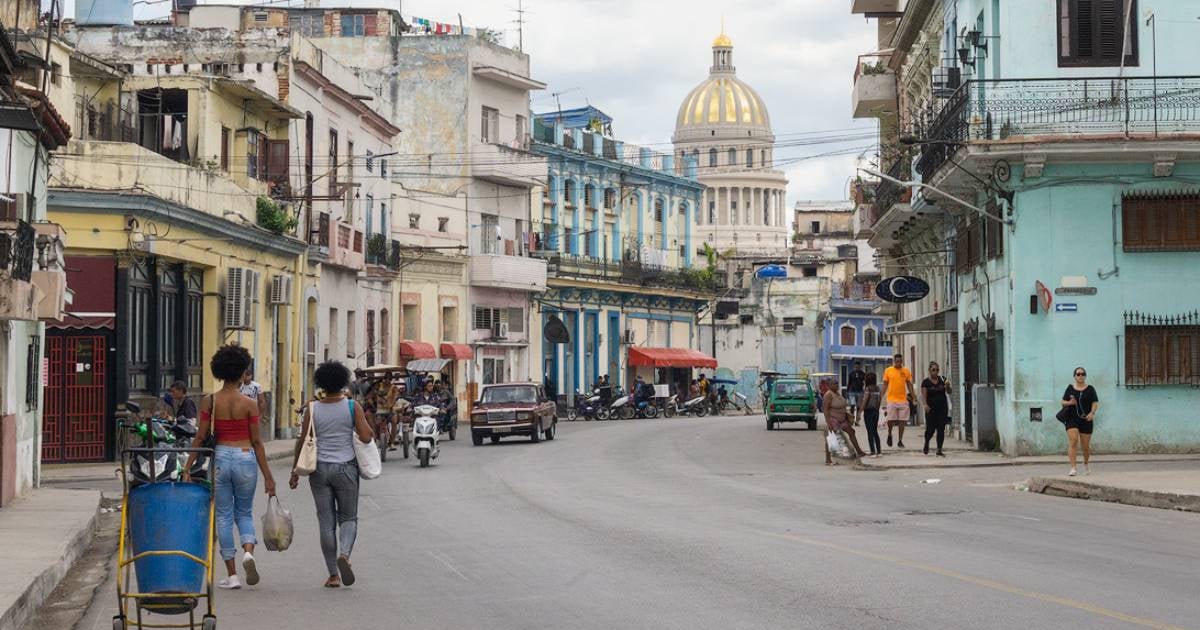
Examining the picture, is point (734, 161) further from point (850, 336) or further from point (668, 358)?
point (668, 358)

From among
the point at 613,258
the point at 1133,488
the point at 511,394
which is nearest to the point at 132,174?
the point at 511,394

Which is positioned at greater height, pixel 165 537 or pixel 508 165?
pixel 508 165

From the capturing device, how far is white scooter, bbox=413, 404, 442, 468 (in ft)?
102

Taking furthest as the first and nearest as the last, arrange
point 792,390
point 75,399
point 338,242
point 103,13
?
point 792,390 → point 338,242 → point 103,13 → point 75,399

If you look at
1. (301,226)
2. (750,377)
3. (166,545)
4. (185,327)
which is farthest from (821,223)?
(166,545)

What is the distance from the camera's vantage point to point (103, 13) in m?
45.4

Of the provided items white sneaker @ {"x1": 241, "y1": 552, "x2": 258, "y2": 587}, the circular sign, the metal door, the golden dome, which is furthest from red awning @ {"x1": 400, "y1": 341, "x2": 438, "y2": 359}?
the golden dome

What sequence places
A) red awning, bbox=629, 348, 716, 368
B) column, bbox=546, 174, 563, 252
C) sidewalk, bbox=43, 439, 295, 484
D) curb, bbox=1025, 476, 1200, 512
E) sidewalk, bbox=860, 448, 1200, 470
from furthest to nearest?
red awning, bbox=629, 348, 716, 368
column, bbox=546, 174, 563, 252
sidewalk, bbox=860, 448, 1200, 470
sidewalk, bbox=43, 439, 295, 484
curb, bbox=1025, 476, 1200, 512

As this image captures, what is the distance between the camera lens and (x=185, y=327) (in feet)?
122

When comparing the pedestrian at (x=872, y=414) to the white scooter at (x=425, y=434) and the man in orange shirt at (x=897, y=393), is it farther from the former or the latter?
the white scooter at (x=425, y=434)

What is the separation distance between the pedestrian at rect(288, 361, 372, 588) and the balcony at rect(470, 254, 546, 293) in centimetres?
5337

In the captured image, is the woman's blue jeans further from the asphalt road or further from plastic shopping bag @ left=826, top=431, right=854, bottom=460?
plastic shopping bag @ left=826, top=431, right=854, bottom=460

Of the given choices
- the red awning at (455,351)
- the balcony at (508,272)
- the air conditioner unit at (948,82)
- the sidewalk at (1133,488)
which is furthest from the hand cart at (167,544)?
the balcony at (508,272)

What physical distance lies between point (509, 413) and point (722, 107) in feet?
428
